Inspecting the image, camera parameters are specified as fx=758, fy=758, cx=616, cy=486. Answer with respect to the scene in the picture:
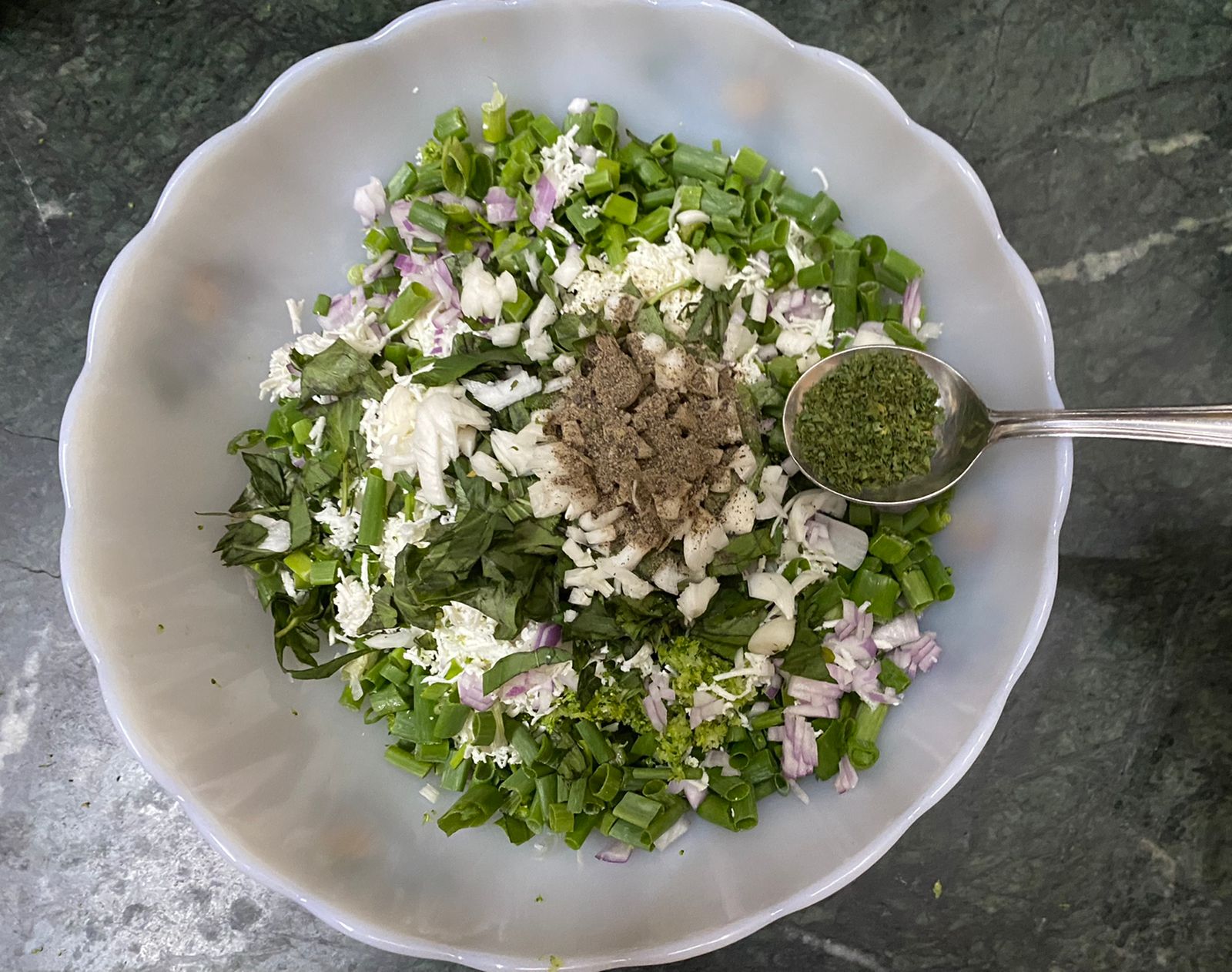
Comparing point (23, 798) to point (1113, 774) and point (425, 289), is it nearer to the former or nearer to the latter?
point (425, 289)

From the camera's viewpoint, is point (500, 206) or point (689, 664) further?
point (500, 206)

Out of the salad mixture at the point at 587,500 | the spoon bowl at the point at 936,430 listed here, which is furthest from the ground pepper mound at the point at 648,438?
the spoon bowl at the point at 936,430

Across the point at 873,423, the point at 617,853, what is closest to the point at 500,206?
the point at 873,423

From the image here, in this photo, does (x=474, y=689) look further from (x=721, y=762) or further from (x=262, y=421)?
(x=262, y=421)

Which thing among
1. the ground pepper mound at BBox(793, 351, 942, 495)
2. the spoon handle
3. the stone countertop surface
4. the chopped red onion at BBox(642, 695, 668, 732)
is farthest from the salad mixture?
the stone countertop surface

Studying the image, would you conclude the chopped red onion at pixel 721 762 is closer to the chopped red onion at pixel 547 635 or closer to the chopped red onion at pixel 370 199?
the chopped red onion at pixel 547 635

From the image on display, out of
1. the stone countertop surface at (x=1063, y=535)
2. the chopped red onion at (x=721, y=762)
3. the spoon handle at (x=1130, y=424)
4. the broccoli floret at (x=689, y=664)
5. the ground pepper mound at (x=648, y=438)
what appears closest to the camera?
the spoon handle at (x=1130, y=424)

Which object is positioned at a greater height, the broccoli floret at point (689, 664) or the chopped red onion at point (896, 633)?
the chopped red onion at point (896, 633)

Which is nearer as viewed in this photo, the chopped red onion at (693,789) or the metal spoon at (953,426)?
the metal spoon at (953,426)
